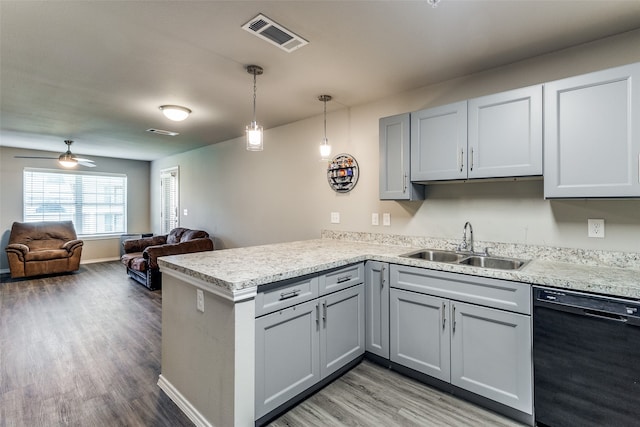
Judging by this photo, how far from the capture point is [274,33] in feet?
6.54

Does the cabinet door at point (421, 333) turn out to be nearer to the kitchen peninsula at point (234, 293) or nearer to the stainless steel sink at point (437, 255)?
the kitchen peninsula at point (234, 293)

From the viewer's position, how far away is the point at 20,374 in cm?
244

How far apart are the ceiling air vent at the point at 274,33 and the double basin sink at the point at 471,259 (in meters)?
1.81

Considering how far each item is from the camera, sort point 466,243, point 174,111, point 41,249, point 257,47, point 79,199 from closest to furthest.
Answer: point 257,47 → point 466,243 → point 174,111 → point 41,249 → point 79,199

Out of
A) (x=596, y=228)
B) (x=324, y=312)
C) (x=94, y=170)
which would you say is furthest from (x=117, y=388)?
(x=94, y=170)

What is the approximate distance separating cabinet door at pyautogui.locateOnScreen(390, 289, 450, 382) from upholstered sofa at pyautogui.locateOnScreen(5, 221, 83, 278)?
651cm

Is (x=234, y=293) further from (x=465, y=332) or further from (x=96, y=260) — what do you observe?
(x=96, y=260)

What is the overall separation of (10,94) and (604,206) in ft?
17.6

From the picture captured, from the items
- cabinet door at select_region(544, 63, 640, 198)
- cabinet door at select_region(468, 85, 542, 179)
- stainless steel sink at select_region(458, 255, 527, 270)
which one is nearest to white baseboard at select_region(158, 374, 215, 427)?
stainless steel sink at select_region(458, 255, 527, 270)

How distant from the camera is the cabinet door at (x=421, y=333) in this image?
84.9 inches

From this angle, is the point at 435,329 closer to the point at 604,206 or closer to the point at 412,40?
the point at 604,206

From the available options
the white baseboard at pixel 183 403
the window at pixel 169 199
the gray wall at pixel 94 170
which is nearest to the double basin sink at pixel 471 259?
the white baseboard at pixel 183 403

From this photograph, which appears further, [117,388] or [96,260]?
[96,260]

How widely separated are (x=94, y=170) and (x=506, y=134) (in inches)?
324
